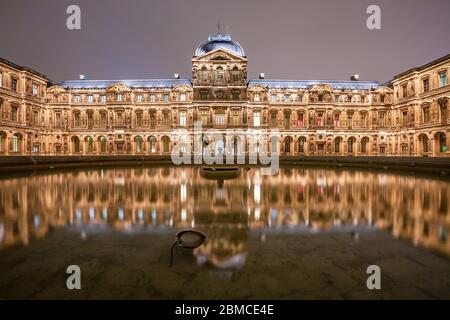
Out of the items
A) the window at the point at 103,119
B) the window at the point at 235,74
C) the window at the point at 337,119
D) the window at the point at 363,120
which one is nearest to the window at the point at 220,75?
the window at the point at 235,74

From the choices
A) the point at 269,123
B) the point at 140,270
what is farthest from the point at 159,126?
the point at 140,270

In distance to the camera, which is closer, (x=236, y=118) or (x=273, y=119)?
(x=236, y=118)

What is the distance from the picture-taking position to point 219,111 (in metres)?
40.7

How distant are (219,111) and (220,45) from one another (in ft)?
40.7

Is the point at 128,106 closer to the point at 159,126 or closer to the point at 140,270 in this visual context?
the point at 159,126

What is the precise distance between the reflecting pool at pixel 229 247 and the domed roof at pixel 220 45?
3914 cm

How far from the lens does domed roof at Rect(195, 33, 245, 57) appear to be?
42000mm

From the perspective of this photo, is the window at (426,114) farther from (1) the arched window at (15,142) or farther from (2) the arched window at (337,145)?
(1) the arched window at (15,142)

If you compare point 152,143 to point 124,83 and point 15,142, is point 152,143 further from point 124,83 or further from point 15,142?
point 15,142

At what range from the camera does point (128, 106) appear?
42438mm

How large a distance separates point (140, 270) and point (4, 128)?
41781mm

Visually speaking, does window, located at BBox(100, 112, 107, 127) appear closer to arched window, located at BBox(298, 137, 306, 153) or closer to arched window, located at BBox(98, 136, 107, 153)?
arched window, located at BBox(98, 136, 107, 153)

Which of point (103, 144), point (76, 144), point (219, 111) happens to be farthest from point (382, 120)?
point (76, 144)

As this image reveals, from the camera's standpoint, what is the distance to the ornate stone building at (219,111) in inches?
1583
